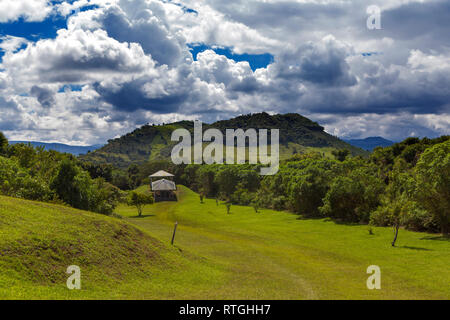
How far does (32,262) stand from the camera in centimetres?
1997

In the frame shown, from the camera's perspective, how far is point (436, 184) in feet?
158

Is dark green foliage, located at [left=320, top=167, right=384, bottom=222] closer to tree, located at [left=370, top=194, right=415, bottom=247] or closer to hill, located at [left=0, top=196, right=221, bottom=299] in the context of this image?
tree, located at [left=370, top=194, right=415, bottom=247]

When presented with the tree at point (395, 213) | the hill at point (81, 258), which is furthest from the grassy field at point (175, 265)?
the tree at point (395, 213)

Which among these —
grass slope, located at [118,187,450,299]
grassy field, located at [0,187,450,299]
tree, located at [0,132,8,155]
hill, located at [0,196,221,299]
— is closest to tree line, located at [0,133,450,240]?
tree, located at [0,132,8,155]

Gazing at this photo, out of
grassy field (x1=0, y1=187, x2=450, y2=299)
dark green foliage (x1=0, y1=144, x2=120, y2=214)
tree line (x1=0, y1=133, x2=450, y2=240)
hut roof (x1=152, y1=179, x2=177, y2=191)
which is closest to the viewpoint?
grassy field (x1=0, y1=187, x2=450, y2=299)

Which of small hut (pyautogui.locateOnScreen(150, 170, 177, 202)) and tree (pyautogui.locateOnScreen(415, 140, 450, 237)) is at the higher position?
tree (pyautogui.locateOnScreen(415, 140, 450, 237))

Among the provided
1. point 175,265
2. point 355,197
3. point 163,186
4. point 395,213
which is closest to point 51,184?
point 175,265

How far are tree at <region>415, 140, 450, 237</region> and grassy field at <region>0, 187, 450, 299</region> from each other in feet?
18.9

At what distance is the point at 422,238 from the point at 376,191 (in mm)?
21449

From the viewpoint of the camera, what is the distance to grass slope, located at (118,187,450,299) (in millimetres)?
24656

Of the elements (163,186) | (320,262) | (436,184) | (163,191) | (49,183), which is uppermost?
(49,183)

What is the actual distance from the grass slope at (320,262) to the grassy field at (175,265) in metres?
0.09

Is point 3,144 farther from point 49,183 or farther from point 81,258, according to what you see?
point 81,258

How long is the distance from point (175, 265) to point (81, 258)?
856 cm
